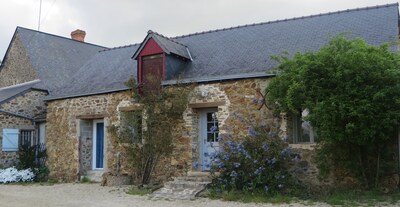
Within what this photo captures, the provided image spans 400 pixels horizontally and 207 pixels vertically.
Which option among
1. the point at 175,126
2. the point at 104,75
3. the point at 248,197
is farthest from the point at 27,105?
the point at 248,197

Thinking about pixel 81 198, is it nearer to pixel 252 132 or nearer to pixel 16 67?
pixel 252 132

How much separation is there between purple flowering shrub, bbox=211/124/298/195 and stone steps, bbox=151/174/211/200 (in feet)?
1.34

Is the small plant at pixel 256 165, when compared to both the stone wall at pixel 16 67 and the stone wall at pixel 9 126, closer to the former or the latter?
the stone wall at pixel 9 126

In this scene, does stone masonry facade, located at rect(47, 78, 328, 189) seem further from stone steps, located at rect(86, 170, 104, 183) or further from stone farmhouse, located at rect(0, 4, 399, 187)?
stone steps, located at rect(86, 170, 104, 183)

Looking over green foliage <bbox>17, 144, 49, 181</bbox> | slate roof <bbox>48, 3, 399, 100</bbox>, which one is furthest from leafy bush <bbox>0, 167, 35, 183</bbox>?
slate roof <bbox>48, 3, 399, 100</bbox>

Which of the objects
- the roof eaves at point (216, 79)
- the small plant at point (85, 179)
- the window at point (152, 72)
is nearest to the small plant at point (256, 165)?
the roof eaves at point (216, 79)

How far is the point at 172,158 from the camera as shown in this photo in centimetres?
1245

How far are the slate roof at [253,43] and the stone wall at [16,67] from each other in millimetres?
4765

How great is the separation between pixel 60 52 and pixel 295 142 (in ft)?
45.6

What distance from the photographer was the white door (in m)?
12.1

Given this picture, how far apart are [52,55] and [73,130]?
6864 millimetres

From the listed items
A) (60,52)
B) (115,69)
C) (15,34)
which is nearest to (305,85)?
(115,69)

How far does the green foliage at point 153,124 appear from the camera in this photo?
39.6 feet

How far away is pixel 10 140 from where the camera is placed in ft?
53.2
